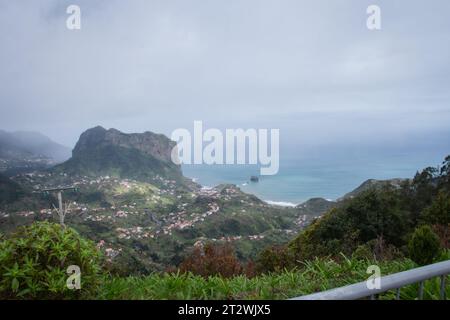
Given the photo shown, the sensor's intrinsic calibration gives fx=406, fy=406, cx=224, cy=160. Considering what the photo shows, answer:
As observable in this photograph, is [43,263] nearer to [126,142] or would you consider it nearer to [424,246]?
[424,246]

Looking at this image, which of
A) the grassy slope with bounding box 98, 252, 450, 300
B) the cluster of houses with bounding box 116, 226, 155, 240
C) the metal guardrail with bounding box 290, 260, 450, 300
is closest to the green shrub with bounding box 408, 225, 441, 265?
the grassy slope with bounding box 98, 252, 450, 300

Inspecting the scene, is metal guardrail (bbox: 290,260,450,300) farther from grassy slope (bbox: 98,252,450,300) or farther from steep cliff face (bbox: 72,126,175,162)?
steep cliff face (bbox: 72,126,175,162)

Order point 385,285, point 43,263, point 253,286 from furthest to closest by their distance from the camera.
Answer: point 253,286
point 43,263
point 385,285

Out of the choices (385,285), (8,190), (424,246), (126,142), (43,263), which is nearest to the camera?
(385,285)

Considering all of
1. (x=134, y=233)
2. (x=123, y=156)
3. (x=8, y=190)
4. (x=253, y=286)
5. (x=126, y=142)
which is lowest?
(x=134, y=233)

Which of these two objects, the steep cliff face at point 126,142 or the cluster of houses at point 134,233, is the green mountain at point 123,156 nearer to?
the steep cliff face at point 126,142

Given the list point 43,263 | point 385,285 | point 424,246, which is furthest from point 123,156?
point 385,285
